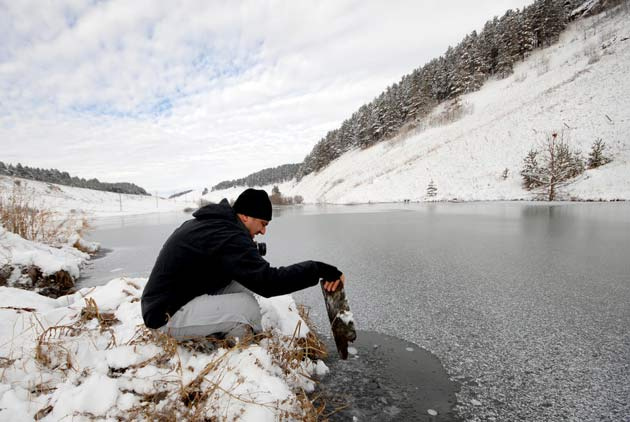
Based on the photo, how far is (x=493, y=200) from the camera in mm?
18875

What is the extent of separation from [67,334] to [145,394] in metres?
0.82

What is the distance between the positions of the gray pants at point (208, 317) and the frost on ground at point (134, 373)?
0.08 metres

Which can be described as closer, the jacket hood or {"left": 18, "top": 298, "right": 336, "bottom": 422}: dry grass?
{"left": 18, "top": 298, "right": 336, "bottom": 422}: dry grass

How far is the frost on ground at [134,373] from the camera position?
4.28 feet

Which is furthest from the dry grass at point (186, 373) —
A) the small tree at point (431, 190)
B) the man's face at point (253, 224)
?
the small tree at point (431, 190)

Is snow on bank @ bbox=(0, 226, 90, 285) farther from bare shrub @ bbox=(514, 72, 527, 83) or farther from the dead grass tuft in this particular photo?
bare shrub @ bbox=(514, 72, 527, 83)

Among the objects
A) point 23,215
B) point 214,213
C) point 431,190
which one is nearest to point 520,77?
point 431,190

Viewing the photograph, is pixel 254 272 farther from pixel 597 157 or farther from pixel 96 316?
pixel 597 157

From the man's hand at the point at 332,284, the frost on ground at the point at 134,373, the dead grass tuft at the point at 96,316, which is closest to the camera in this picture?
the frost on ground at the point at 134,373

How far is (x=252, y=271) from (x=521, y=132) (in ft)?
96.4

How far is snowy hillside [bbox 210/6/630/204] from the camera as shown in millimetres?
18844

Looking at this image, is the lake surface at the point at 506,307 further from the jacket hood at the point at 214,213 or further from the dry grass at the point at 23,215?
the jacket hood at the point at 214,213

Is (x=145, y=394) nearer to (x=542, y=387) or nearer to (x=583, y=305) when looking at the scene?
(x=542, y=387)

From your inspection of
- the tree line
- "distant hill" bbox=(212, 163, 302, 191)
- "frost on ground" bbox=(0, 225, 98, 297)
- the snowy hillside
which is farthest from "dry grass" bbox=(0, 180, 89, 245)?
"distant hill" bbox=(212, 163, 302, 191)
